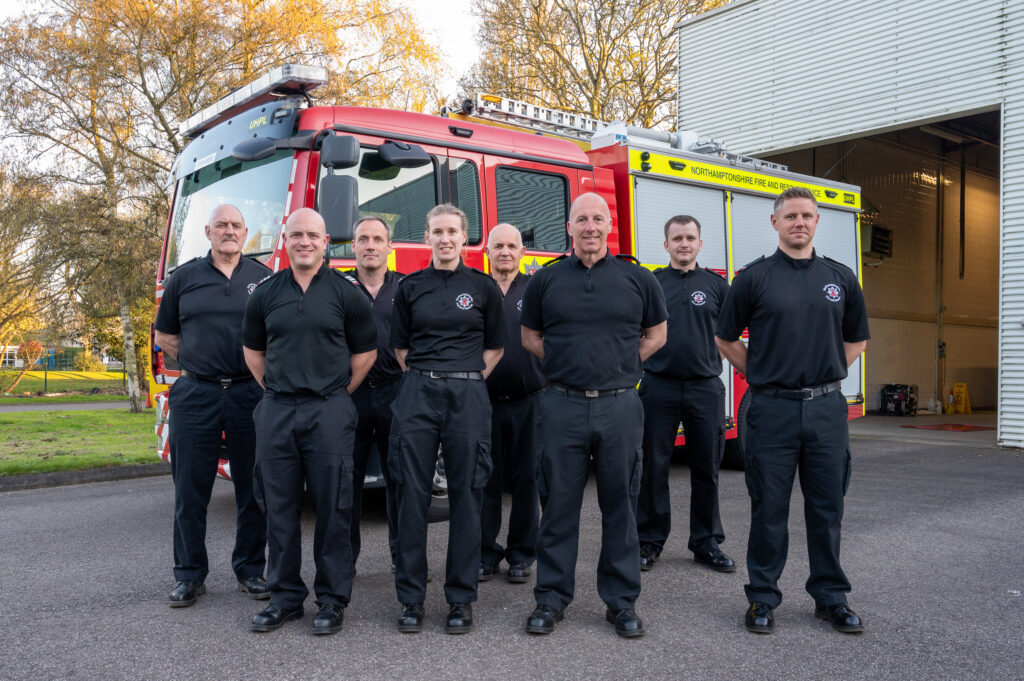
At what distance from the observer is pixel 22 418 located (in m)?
14.0

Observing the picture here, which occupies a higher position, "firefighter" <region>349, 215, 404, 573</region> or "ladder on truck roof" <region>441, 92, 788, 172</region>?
"ladder on truck roof" <region>441, 92, 788, 172</region>

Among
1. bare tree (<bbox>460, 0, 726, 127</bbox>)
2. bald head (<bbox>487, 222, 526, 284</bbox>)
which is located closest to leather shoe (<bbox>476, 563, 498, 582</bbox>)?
bald head (<bbox>487, 222, 526, 284</bbox>)

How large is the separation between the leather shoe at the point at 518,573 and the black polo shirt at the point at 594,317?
130 cm

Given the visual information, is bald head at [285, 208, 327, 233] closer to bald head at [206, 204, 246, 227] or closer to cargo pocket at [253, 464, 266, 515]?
bald head at [206, 204, 246, 227]

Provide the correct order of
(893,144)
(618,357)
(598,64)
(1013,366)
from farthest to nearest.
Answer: (598,64) → (893,144) → (1013,366) → (618,357)

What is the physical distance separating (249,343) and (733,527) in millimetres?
3707

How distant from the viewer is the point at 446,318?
3951 millimetres

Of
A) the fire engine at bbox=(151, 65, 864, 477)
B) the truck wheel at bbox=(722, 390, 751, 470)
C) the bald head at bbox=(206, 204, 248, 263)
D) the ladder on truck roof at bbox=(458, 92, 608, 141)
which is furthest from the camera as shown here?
the truck wheel at bbox=(722, 390, 751, 470)

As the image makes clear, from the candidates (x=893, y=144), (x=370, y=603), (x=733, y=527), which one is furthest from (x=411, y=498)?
(x=893, y=144)

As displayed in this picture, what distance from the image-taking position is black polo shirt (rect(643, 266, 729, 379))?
5.00m

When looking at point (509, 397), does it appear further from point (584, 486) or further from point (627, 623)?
point (627, 623)

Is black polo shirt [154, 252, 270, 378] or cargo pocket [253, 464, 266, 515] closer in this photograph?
cargo pocket [253, 464, 266, 515]

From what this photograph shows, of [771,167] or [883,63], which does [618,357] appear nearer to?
[771,167]

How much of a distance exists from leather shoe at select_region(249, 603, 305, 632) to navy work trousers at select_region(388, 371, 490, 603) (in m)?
0.53
